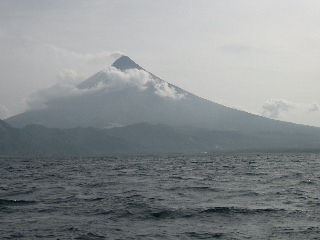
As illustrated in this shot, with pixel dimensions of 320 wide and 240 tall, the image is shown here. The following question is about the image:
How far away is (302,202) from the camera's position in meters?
30.4

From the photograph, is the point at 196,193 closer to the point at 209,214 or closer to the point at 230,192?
the point at 230,192

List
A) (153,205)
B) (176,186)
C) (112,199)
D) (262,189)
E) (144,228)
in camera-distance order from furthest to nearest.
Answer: (176,186)
(262,189)
(112,199)
(153,205)
(144,228)

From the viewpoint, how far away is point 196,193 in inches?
1433

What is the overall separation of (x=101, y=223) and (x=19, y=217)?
207 inches

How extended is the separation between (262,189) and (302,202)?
8.49 m

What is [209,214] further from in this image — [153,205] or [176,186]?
[176,186]

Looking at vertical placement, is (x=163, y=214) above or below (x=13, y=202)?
above

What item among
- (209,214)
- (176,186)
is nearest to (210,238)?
(209,214)

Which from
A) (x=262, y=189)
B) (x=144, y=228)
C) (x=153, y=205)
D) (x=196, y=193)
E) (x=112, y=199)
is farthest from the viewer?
(x=262, y=189)

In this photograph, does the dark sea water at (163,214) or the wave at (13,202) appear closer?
the dark sea water at (163,214)

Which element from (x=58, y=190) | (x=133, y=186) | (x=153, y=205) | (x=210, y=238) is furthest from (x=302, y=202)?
(x=58, y=190)

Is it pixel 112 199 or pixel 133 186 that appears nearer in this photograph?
pixel 112 199

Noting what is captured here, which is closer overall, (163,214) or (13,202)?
(163,214)

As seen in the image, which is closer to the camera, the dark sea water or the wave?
the dark sea water
